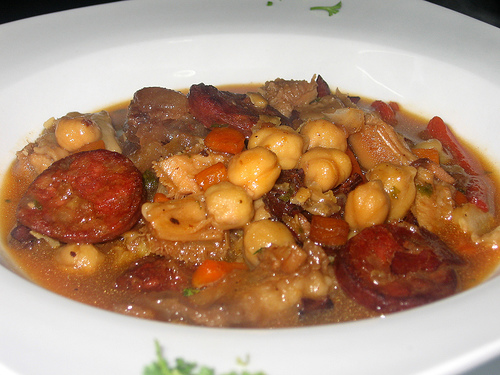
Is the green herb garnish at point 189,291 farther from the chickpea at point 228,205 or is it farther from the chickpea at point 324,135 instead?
the chickpea at point 324,135

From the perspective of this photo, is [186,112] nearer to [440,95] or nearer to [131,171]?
[131,171]

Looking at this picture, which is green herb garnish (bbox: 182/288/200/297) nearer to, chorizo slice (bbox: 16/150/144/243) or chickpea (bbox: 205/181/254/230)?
chickpea (bbox: 205/181/254/230)

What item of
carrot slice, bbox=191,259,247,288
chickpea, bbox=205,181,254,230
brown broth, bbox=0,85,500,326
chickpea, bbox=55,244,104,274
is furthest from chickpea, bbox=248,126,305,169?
chickpea, bbox=55,244,104,274

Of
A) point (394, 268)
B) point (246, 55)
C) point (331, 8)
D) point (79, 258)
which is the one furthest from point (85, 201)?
point (331, 8)

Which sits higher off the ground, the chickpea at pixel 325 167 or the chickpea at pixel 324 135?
the chickpea at pixel 324 135

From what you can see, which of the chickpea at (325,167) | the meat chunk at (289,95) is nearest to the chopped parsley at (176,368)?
the chickpea at (325,167)

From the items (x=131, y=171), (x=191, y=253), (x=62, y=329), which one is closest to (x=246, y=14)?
(x=131, y=171)

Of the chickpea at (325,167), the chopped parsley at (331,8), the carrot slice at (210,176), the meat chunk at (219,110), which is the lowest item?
the carrot slice at (210,176)
